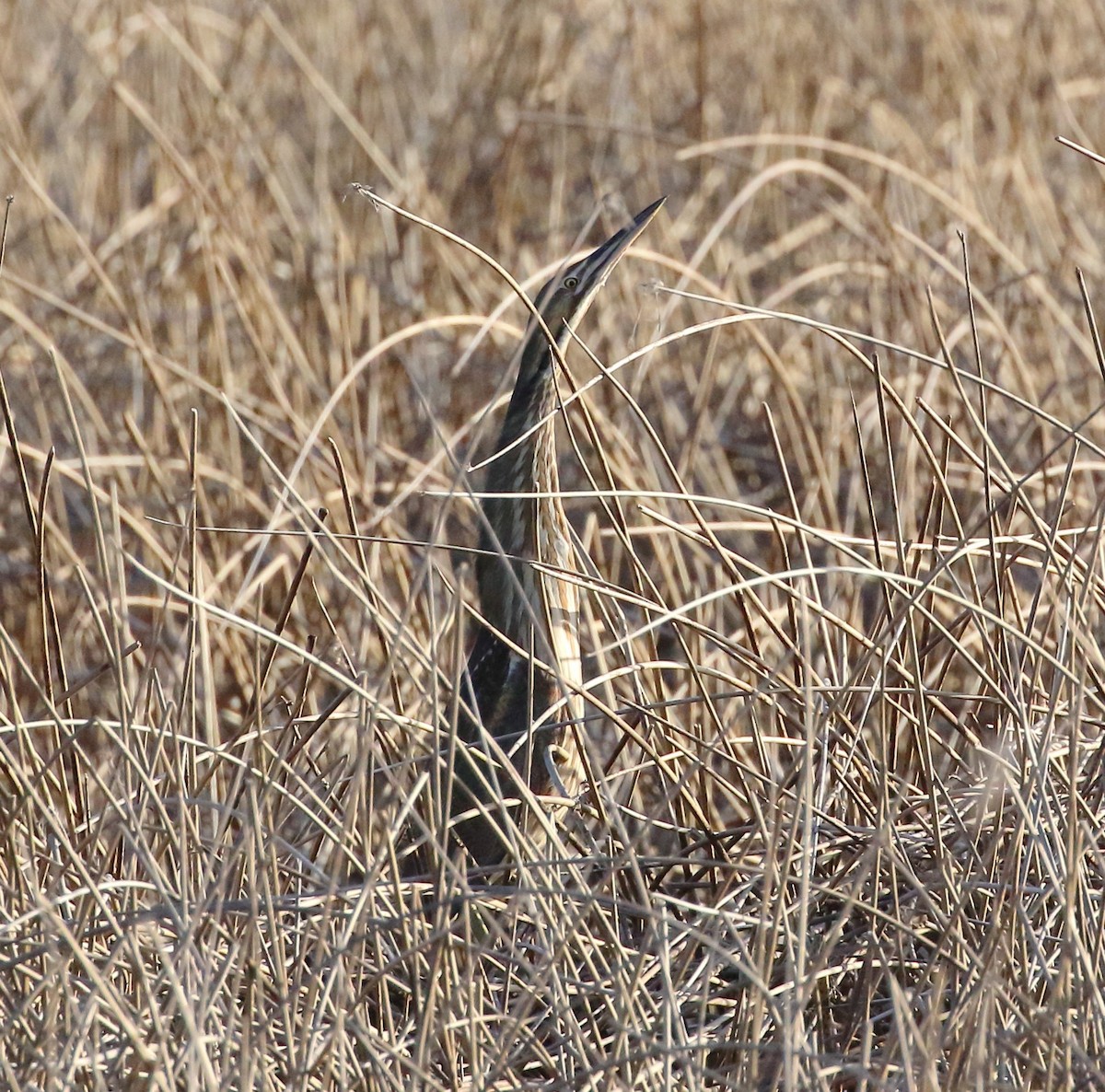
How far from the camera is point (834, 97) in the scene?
4.17 meters

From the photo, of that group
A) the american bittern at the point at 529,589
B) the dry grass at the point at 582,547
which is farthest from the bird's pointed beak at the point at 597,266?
the dry grass at the point at 582,547

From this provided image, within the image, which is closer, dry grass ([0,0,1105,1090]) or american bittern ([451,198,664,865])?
dry grass ([0,0,1105,1090])

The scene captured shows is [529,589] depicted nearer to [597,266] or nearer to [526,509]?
[526,509]

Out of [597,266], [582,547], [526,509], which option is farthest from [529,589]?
[582,547]

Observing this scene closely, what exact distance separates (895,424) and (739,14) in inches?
80.4

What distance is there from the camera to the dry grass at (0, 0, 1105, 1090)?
4.03 ft

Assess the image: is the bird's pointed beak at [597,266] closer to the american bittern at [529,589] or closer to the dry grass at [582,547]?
the american bittern at [529,589]

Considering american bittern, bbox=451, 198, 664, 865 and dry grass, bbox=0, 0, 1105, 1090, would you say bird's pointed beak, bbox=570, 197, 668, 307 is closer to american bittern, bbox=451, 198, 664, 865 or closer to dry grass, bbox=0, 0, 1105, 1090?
american bittern, bbox=451, 198, 664, 865

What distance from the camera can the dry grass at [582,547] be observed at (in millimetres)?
1229

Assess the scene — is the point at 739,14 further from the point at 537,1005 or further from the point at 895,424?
the point at 537,1005

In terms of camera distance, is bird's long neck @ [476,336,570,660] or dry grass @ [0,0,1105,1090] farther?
bird's long neck @ [476,336,570,660]

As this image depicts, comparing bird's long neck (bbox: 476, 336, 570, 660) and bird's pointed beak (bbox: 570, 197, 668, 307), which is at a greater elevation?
bird's pointed beak (bbox: 570, 197, 668, 307)

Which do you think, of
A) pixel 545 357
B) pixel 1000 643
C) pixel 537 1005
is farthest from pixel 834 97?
pixel 537 1005

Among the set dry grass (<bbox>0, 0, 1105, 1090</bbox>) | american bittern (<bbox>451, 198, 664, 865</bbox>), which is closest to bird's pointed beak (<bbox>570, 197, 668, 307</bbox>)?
american bittern (<bbox>451, 198, 664, 865</bbox>)
